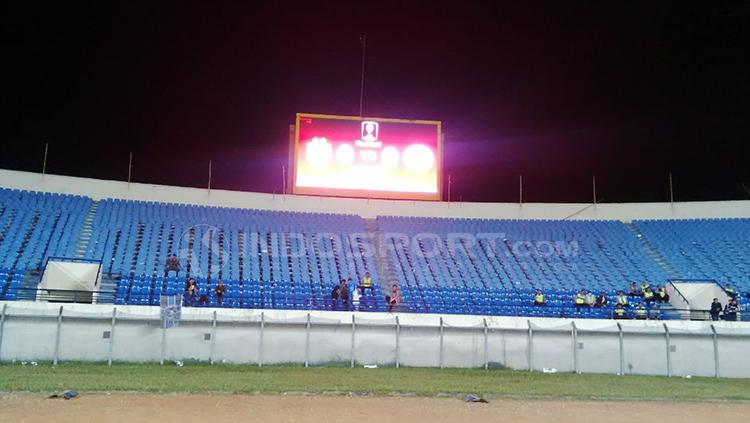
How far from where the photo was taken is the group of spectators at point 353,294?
69.5 ft

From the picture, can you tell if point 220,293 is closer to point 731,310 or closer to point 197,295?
point 197,295

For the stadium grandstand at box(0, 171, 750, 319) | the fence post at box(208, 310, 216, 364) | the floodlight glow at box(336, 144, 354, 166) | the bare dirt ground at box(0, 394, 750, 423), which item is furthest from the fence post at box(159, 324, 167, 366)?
the floodlight glow at box(336, 144, 354, 166)

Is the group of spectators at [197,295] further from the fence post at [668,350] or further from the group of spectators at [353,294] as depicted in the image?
the fence post at [668,350]

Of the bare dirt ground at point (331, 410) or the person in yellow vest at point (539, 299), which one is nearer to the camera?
the bare dirt ground at point (331, 410)

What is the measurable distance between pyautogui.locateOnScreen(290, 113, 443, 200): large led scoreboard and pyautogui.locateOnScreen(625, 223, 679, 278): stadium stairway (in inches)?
401

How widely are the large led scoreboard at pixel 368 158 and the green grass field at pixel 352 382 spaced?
30.1ft

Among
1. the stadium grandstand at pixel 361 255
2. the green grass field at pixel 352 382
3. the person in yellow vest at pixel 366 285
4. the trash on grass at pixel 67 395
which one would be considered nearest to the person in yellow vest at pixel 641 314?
the stadium grandstand at pixel 361 255

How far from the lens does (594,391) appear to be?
14.5 metres

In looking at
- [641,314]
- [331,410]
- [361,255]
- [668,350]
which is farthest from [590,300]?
[331,410]

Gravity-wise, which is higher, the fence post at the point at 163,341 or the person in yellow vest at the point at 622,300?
the person in yellow vest at the point at 622,300

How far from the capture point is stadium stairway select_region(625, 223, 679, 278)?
2638 centimetres

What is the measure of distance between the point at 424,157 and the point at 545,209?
881 centimetres

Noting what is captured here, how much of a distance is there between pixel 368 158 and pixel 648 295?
1179cm

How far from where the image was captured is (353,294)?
22.3 m
